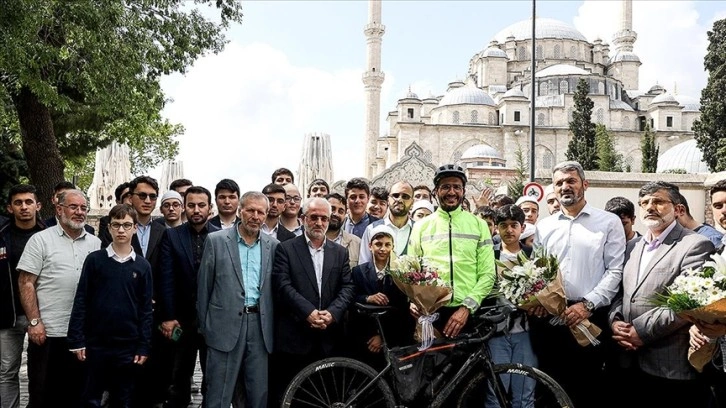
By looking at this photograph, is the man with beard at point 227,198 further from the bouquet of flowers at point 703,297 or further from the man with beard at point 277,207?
the bouquet of flowers at point 703,297

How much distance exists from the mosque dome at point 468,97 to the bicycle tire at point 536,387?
66.2 metres

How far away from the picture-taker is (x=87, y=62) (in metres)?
11.7

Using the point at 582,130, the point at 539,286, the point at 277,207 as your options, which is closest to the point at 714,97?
the point at 582,130

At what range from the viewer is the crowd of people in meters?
5.29

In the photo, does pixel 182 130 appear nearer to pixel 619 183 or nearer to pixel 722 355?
pixel 619 183

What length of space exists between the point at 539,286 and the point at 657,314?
0.85 metres

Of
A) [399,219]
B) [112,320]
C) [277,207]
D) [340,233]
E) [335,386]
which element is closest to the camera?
[335,386]

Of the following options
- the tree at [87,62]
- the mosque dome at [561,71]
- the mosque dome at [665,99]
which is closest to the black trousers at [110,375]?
the tree at [87,62]

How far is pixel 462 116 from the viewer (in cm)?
7012

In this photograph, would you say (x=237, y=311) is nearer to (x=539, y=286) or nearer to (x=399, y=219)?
(x=399, y=219)

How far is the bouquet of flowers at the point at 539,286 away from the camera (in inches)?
203

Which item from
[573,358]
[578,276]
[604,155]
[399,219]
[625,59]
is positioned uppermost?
[625,59]

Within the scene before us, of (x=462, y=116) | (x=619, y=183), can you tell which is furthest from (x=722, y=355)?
(x=462, y=116)

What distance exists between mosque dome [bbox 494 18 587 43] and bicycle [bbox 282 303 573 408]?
7983 cm
